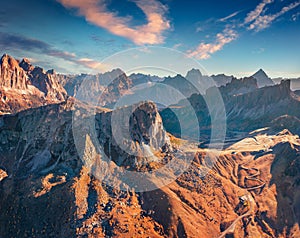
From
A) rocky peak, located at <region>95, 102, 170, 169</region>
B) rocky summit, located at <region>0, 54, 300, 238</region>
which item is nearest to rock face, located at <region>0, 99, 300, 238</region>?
rocky summit, located at <region>0, 54, 300, 238</region>

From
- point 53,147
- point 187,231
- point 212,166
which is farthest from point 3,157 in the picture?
point 212,166

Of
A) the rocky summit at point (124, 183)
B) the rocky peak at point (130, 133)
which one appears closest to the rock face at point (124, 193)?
the rocky summit at point (124, 183)

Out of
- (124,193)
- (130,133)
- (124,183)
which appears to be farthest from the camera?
(130,133)

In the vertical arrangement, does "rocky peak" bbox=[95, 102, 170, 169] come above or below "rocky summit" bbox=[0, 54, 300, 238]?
above

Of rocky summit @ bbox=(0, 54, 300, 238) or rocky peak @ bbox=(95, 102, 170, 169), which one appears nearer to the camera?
rocky summit @ bbox=(0, 54, 300, 238)

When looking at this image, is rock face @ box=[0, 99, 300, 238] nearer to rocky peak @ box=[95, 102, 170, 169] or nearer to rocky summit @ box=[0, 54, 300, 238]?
rocky summit @ box=[0, 54, 300, 238]

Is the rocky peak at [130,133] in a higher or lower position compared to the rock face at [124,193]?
higher

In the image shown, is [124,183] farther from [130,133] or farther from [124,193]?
[130,133]

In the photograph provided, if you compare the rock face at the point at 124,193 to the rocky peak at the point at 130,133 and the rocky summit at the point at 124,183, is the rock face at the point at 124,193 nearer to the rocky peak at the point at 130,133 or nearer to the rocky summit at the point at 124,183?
the rocky summit at the point at 124,183

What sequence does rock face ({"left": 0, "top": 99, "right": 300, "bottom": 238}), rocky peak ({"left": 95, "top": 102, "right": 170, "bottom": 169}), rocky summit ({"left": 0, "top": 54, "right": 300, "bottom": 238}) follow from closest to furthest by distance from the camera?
rock face ({"left": 0, "top": 99, "right": 300, "bottom": 238}) → rocky summit ({"left": 0, "top": 54, "right": 300, "bottom": 238}) → rocky peak ({"left": 95, "top": 102, "right": 170, "bottom": 169})

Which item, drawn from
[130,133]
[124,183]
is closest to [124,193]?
[124,183]

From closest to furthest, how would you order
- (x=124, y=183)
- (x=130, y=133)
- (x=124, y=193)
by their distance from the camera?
1. (x=124, y=193)
2. (x=124, y=183)
3. (x=130, y=133)
